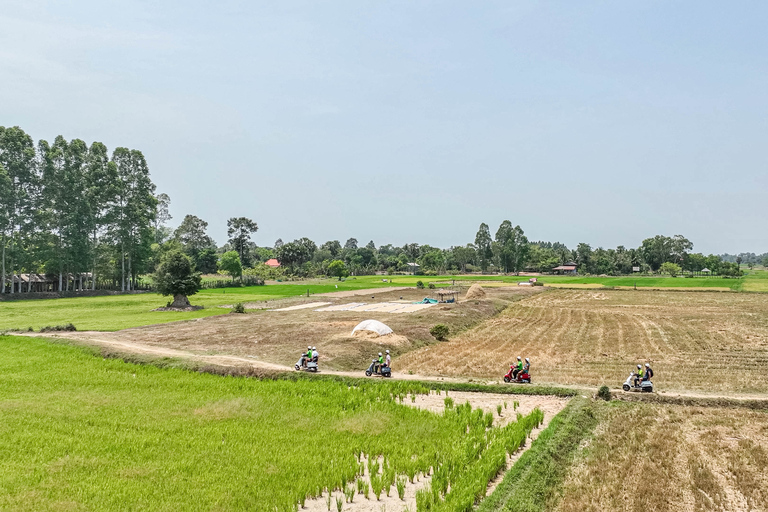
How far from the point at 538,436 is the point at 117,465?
11.9 m

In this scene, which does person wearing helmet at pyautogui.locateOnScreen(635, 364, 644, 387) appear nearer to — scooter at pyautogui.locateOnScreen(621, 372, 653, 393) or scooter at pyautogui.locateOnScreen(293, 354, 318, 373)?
scooter at pyautogui.locateOnScreen(621, 372, 653, 393)

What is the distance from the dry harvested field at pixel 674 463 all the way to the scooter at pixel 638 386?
2051mm

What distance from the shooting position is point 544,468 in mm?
12359

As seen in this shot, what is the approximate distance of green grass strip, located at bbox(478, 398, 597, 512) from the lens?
34.8 feet

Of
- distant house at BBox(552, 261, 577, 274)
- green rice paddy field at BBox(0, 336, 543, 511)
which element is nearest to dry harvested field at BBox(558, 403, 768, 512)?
green rice paddy field at BBox(0, 336, 543, 511)

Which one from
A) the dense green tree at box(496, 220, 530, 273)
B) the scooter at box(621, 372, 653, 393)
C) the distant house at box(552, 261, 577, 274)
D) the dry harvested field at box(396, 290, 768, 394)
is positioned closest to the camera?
the scooter at box(621, 372, 653, 393)

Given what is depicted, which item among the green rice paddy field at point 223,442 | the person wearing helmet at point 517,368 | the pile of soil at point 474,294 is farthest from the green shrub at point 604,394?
the pile of soil at point 474,294

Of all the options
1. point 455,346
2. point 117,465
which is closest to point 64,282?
point 455,346

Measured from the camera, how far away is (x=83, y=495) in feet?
34.4

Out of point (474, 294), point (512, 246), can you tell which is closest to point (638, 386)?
point (474, 294)

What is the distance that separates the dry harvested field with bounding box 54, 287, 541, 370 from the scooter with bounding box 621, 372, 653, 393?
13.4 meters

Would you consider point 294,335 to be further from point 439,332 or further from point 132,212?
point 132,212

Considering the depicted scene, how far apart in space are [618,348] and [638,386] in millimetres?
11765

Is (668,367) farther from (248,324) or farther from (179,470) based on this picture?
(248,324)
